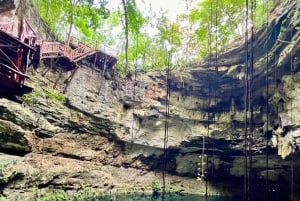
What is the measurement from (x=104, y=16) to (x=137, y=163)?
12.2 metres

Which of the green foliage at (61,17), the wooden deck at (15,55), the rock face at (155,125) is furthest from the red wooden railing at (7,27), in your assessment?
the rock face at (155,125)

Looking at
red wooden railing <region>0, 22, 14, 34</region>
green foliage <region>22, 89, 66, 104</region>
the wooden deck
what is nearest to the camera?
red wooden railing <region>0, 22, 14, 34</region>

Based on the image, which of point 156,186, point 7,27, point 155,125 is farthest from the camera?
point 155,125

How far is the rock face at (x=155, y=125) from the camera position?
10.9 m

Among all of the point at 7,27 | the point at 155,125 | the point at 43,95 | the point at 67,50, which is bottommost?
the point at 155,125

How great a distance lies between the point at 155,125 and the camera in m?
16.9

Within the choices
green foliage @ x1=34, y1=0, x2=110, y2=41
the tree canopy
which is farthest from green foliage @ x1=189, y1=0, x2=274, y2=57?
green foliage @ x1=34, y1=0, x2=110, y2=41

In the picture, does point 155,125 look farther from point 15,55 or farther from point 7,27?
point 7,27

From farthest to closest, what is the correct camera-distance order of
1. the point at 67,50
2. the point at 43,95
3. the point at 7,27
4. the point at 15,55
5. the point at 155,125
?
the point at 155,125 < the point at 67,50 < the point at 43,95 < the point at 15,55 < the point at 7,27

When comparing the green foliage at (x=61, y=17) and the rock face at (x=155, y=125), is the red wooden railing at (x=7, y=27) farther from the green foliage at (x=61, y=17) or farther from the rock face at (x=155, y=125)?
the rock face at (x=155, y=125)

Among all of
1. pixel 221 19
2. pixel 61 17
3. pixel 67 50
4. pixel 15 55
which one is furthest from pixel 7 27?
pixel 221 19

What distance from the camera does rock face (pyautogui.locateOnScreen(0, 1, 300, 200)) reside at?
428 inches

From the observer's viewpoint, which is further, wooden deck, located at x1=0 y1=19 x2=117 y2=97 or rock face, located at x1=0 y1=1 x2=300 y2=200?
rock face, located at x1=0 y1=1 x2=300 y2=200

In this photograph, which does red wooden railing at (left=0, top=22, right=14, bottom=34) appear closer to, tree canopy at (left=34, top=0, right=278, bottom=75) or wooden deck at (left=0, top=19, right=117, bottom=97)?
wooden deck at (left=0, top=19, right=117, bottom=97)
